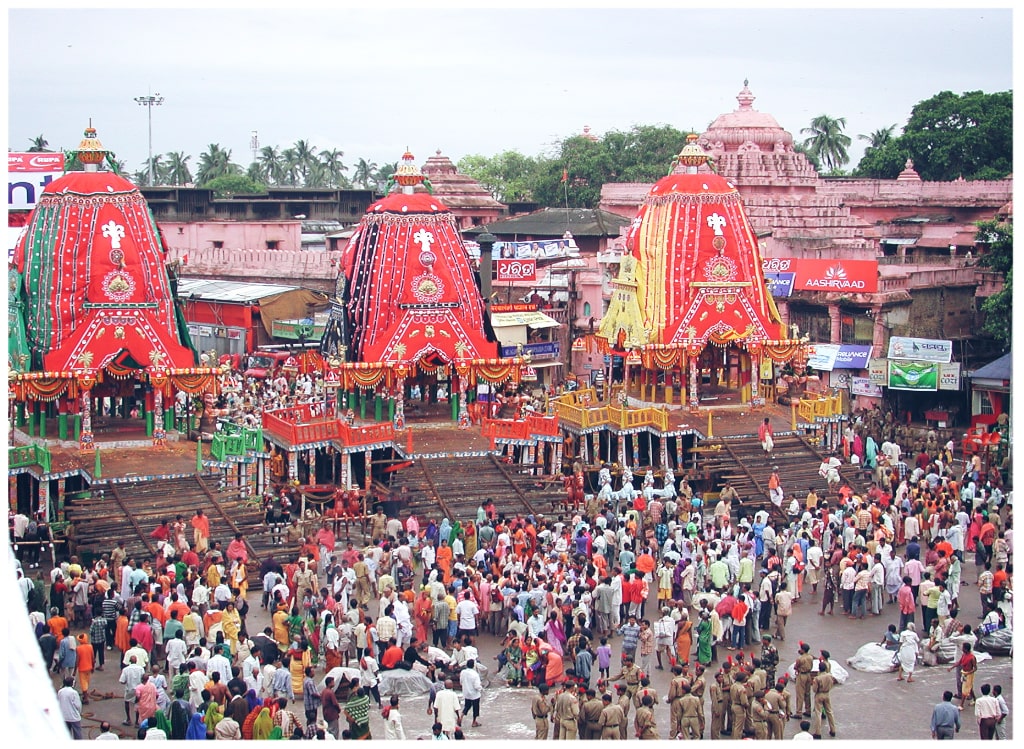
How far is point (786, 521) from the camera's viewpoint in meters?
29.1

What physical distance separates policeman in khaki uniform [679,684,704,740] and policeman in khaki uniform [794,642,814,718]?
4.96 ft

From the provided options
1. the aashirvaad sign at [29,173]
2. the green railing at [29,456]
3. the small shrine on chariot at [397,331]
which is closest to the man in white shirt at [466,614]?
the green railing at [29,456]

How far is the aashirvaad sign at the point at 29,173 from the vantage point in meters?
45.7

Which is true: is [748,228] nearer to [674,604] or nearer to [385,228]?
[385,228]

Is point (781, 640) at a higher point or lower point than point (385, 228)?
lower

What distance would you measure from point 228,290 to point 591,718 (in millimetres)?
32403

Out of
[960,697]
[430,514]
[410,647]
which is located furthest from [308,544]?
[960,697]

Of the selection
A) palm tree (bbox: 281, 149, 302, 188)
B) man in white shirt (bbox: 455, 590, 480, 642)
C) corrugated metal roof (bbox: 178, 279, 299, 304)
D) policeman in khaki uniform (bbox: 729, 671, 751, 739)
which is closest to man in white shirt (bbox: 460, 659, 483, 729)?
man in white shirt (bbox: 455, 590, 480, 642)

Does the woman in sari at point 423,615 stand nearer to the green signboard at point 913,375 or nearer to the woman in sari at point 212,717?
the woman in sari at point 212,717

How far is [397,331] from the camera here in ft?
106

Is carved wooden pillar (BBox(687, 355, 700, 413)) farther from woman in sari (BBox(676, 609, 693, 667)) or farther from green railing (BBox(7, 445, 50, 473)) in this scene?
woman in sari (BBox(676, 609, 693, 667))

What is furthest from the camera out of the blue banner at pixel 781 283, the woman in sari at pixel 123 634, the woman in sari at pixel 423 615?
the blue banner at pixel 781 283

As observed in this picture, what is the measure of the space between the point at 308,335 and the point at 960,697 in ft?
91.7

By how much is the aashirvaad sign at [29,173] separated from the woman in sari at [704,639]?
29983 millimetres
